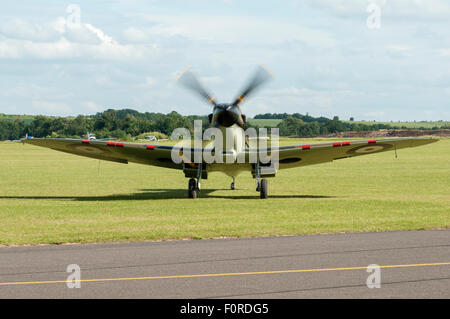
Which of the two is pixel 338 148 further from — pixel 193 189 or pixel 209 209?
pixel 209 209

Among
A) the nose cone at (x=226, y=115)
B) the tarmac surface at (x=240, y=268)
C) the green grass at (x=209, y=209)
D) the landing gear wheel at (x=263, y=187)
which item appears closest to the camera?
the tarmac surface at (x=240, y=268)

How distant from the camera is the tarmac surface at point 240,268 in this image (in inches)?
325

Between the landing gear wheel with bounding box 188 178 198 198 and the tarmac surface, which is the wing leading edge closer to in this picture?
the landing gear wheel with bounding box 188 178 198 198

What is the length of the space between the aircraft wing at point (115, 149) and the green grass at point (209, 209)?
1.44 meters

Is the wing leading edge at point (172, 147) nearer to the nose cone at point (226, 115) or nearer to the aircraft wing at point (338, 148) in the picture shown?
the aircraft wing at point (338, 148)

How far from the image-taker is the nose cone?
856 inches

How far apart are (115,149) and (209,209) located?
5788 millimetres

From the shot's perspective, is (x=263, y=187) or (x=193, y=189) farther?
(x=193, y=189)

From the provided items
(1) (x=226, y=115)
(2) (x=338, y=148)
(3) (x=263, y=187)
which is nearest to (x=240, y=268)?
(1) (x=226, y=115)

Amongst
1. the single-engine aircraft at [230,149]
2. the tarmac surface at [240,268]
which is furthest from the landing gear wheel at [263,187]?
the tarmac surface at [240,268]

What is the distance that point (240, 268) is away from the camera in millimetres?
9859

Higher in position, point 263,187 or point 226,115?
point 226,115

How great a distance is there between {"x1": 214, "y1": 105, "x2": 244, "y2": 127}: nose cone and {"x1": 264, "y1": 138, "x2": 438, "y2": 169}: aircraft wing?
7.30 ft

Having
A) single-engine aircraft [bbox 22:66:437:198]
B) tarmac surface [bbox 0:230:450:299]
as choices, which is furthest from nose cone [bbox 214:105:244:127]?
tarmac surface [bbox 0:230:450:299]
